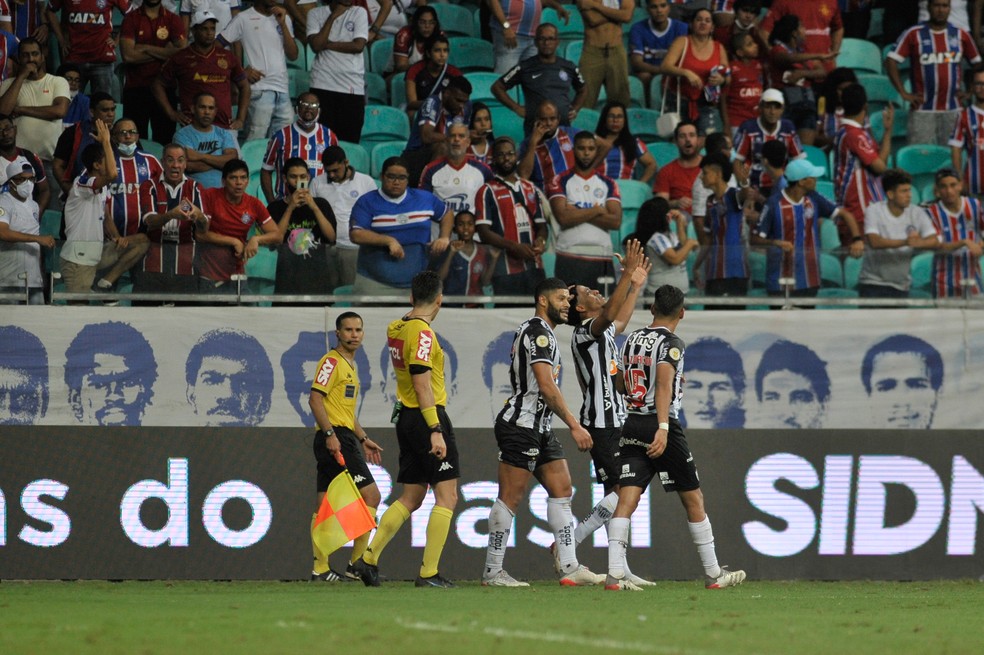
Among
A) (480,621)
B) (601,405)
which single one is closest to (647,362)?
(601,405)

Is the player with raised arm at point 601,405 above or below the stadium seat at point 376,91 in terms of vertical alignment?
below

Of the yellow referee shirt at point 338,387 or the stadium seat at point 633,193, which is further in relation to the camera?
the stadium seat at point 633,193

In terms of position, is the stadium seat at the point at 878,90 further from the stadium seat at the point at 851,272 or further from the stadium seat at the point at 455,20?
the stadium seat at the point at 851,272

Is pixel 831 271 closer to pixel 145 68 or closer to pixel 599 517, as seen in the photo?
pixel 599 517

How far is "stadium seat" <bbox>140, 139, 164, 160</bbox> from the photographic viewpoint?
49.4 ft

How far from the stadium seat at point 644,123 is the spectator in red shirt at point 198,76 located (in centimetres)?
507

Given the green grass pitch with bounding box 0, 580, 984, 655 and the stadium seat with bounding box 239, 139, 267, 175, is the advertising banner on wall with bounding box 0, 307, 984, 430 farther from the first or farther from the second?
the stadium seat with bounding box 239, 139, 267, 175

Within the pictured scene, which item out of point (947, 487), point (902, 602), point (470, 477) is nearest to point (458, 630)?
point (902, 602)

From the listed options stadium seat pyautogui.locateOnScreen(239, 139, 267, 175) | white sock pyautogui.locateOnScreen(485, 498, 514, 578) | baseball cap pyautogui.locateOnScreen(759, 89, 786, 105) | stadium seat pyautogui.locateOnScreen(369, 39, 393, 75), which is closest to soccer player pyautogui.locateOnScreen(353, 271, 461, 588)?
white sock pyautogui.locateOnScreen(485, 498, 514, 578)

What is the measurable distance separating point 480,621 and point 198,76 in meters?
9.59

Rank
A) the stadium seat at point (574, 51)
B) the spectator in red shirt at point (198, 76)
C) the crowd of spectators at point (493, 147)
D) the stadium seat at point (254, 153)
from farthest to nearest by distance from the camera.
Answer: the stadium seat at point (574, 51) < the stadium seat at point (254, 153) < the spectator in red shirt at point (198, 76) < the crowd of spectators at point (493, 147)

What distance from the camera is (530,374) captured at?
10.2m

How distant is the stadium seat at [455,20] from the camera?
1834 cm

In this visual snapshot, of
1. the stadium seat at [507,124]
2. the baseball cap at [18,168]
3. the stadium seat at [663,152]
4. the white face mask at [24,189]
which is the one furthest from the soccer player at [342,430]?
the stadium seat at [663,152]
